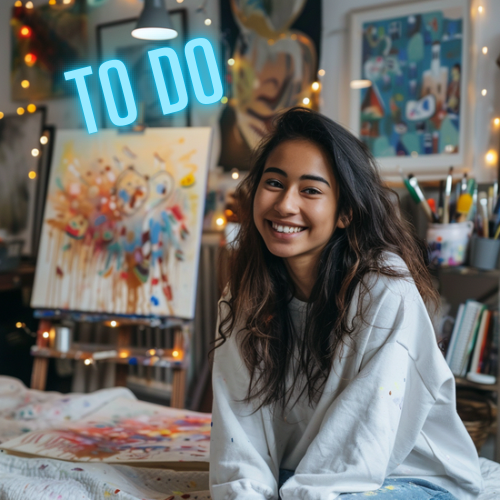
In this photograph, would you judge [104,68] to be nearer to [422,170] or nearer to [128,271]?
[128,271]

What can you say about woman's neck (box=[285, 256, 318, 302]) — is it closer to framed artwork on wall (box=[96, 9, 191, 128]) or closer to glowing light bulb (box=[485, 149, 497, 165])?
glowing light bulb (box=[485, 149, 497, 165])

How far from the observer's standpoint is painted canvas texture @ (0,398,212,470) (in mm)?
1459

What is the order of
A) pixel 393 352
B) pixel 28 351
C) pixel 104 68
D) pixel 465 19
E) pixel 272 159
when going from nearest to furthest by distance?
pixel 393 352
pixel 272 159
pixel 465 19
pixel 104 68
pixel 28 351

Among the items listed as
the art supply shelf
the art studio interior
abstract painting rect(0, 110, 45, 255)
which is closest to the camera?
the art studio interior

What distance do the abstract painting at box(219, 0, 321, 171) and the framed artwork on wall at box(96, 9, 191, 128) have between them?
221 millimetres

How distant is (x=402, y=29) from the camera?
216 centimetres

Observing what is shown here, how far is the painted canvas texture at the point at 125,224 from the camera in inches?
86.6

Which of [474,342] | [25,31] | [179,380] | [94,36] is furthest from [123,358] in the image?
[25,31]

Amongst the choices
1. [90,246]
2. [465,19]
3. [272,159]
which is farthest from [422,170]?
[90,246]

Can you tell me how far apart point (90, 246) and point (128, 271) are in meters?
0.21

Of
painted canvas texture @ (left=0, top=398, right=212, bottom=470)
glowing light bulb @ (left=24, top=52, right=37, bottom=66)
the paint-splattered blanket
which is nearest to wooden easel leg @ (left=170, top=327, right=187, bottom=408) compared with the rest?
painted canvas texture @ (left=0, top=398, right=212, bottom=470)

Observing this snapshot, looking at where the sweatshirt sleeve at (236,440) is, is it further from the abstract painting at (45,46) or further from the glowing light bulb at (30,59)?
the glowing light bulb at (30,59)

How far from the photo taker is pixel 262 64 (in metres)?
2.42

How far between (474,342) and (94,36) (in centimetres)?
224
